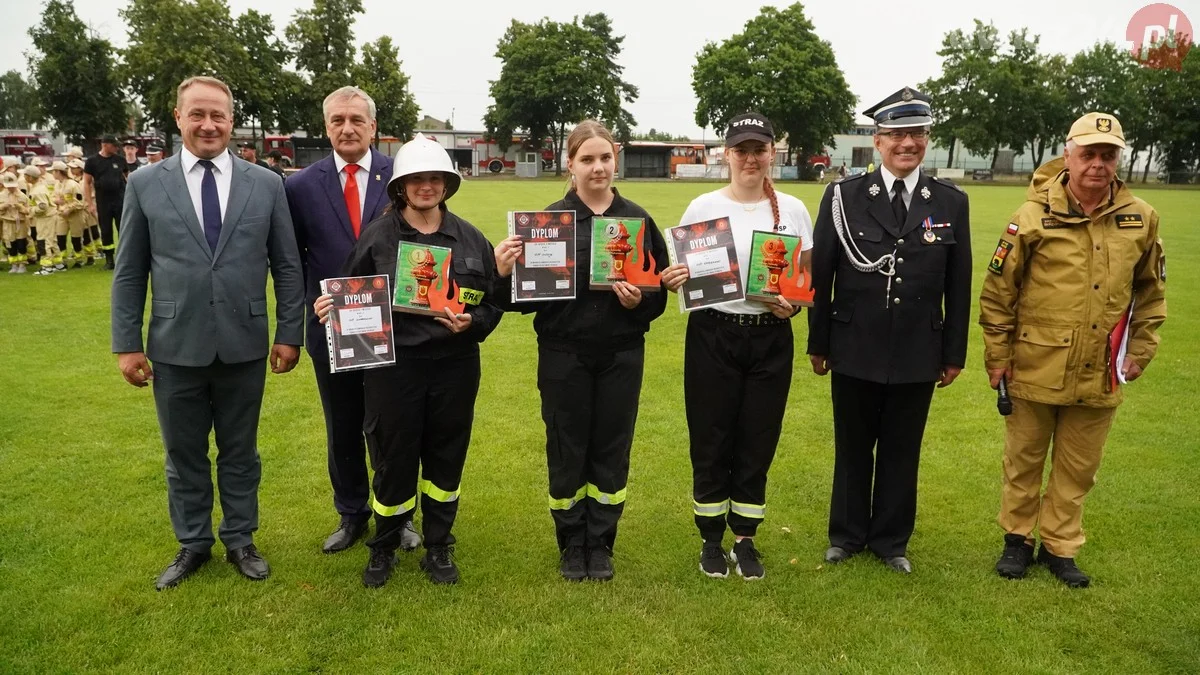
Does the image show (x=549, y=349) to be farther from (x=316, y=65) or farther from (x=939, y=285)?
(x=316, y=65)

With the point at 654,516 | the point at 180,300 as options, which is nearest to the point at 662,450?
the point at 654,516

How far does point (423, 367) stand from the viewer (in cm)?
408

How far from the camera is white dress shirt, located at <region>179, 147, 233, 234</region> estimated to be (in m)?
3.99

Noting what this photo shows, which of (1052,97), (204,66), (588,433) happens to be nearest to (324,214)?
(588,433)

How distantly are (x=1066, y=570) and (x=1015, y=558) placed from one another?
247 mm

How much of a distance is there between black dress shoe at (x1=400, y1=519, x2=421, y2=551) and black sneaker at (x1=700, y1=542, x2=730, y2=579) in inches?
66.1

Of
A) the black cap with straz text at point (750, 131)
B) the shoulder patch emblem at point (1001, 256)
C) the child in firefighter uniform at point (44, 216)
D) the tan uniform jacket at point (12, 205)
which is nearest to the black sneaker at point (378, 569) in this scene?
the black cap with straz text at point (750, 131)

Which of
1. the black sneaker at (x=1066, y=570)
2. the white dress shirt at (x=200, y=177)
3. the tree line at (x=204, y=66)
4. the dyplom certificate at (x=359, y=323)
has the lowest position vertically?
the black sneaker at (x=1066, y=570)

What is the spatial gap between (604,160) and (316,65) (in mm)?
60514

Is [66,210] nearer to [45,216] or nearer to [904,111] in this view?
[45,216]

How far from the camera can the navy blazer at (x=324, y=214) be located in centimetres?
442

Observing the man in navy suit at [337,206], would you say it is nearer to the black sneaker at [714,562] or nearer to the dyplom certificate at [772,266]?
the dyplom certificate at [772,266]

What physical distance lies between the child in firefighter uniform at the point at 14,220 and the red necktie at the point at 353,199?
13537 millimetres

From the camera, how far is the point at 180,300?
394 cm
